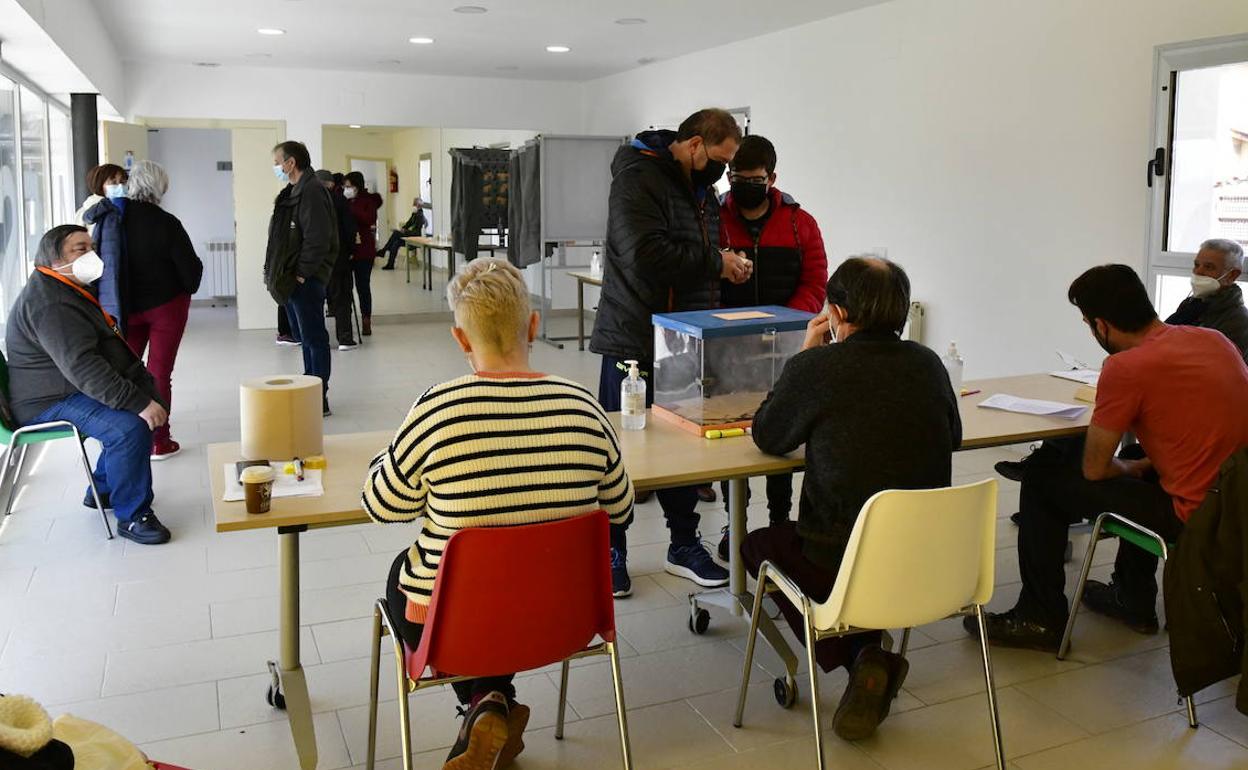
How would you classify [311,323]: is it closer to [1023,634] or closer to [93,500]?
[93,500]

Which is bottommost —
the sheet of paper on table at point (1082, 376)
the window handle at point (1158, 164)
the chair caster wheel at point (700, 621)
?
the chair caster wheel at point (700, 621)

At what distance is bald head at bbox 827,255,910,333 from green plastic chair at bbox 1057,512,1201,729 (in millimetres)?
1054

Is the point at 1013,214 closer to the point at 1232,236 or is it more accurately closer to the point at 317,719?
the point at 1232,236

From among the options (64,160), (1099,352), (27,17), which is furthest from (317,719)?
(64,160)

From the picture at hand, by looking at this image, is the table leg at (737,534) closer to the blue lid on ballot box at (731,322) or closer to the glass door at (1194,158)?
the blue lid on ballot box at (731,322)

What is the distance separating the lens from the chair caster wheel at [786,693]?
287 cm

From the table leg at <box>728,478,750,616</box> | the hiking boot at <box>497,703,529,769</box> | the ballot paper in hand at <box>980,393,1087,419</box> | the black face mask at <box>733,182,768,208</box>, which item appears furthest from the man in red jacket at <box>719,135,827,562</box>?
the hiking boot at <box>497,703,529,769</box>

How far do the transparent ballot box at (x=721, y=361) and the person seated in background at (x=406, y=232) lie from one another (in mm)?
8662

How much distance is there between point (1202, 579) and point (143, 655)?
2924 mm

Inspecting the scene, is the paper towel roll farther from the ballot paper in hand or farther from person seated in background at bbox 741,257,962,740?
the ballot paper in hand

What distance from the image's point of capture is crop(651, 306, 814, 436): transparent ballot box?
3.06 meters

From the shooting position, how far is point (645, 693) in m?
2.97

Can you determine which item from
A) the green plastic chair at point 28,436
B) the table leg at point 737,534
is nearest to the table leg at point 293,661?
the table leg at point 737,534


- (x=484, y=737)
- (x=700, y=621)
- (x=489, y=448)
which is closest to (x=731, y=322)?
(x=700, y=621)
